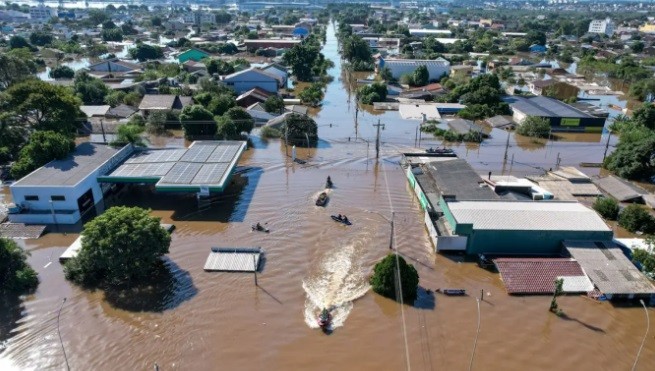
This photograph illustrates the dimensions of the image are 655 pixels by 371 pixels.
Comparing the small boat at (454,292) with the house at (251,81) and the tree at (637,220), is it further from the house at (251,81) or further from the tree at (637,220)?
the house at (251,81)

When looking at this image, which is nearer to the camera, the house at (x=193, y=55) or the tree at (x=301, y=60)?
→ the tree at (x=301, y=60)

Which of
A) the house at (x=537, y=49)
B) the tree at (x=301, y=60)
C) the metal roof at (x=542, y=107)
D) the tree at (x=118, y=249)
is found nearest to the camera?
the tree at (x=118, y=249)

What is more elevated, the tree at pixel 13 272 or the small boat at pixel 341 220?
the tree at pixel 13 272

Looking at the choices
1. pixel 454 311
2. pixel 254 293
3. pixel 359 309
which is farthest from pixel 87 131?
pixel 454 311

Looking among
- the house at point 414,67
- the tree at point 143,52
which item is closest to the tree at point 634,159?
the house at point 414,67

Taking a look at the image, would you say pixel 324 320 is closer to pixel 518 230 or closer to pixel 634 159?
pixel 518 230

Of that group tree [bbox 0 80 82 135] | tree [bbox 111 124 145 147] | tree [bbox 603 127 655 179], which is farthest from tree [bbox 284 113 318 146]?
tree [bbox 603 127 655 179]
